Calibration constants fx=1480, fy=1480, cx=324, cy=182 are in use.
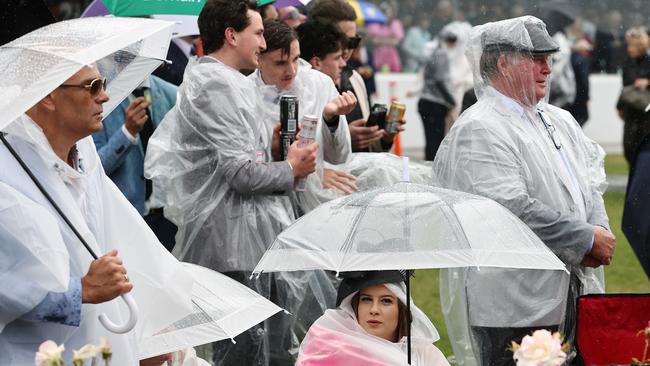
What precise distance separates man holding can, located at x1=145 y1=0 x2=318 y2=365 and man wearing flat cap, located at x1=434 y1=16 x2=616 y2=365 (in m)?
0.80

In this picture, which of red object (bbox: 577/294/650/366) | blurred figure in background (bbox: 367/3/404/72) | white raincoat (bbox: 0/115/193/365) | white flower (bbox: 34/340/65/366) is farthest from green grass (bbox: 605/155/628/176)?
white flower (bbox: 34/340/65/366)

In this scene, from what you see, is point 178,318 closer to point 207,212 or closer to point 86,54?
point 86,54

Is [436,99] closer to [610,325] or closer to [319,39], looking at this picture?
[319,39]

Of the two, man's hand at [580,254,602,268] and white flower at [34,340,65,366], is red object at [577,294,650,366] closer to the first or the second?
man's hand at [580,254,602,268]

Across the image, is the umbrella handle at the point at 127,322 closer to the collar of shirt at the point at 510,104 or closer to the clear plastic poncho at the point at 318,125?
the collar of shirt at the point at 510,104

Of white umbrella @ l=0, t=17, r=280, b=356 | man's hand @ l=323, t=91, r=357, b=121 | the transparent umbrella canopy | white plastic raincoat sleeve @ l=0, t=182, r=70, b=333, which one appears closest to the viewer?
white plastic raincoat sleeve @ l=0, t=182, r=70, b=333

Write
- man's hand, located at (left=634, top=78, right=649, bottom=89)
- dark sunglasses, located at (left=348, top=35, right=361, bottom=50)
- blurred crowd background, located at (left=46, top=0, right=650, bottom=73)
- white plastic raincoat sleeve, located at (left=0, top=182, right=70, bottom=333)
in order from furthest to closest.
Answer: blurred crowd background, located at (left=46, top=0, right=650, bottom=73) → man's hand, located at (left=634, top=78, right=649, bottom=89) → dark sunglasses, located at (left=348, top=35, right=361, bottom=50) → white plastic raincoat sleeve, located at (left=0, top=182, right=70, bottom=333)

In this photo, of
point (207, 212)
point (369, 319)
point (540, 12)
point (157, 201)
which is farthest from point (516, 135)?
point (540, 12)

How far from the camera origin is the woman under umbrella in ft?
17.3

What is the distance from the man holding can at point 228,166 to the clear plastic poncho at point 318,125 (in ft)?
0.95

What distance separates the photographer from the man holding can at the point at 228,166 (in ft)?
20.5

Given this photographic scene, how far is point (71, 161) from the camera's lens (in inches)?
177

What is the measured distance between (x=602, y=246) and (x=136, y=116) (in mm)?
2604

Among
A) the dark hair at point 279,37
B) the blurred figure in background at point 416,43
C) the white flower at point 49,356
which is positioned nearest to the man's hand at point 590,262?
the dark hair at point 279,37
